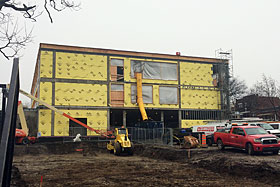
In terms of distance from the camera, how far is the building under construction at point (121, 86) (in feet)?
127

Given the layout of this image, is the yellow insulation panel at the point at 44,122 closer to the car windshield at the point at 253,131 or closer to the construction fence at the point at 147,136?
the construction fence at the point at 147,136

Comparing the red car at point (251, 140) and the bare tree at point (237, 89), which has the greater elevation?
the bare tree at point (237, 89)

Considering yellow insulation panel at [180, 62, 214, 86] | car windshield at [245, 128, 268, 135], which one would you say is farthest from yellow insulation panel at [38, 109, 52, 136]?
car windshield at [245, 128, 268, 135]

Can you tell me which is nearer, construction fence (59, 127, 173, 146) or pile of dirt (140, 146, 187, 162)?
pile of dirt (140, 146, 187, 162)

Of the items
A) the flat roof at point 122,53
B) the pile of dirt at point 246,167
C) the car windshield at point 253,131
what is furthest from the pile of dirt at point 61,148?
the car windshield at point 253,131

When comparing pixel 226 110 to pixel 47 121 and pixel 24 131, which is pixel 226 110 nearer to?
pixel 47 121

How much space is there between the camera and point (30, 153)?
1137 inches

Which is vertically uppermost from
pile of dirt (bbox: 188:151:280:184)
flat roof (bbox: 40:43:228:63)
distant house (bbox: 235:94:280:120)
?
flat roof (bbox: 40:43:228:63)

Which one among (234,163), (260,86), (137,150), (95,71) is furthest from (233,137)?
(260,86)

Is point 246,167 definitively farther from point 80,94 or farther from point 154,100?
point 154,100

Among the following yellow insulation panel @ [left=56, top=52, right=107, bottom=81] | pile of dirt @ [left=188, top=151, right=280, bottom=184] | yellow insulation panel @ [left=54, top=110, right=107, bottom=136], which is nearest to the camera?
pile of dirt @ [left=188, top=151, right=280, bottom=184]

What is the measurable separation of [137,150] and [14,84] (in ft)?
86.5

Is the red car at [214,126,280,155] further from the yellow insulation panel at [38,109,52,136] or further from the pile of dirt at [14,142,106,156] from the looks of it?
the yellow insulation panel at [38,109,52,136]

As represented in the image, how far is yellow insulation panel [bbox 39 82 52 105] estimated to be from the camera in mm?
38031
